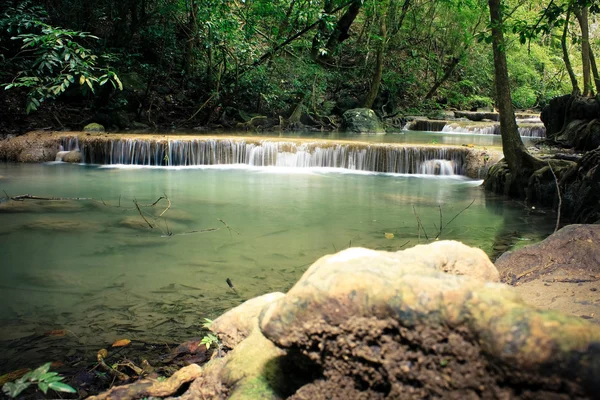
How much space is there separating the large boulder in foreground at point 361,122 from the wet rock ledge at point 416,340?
60.1 ft

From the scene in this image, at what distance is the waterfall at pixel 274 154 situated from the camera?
42.9 ft

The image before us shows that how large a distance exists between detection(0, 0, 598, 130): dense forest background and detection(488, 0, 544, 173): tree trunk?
279 cm

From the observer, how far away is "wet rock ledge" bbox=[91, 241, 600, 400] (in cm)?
135

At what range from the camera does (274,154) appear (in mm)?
13938

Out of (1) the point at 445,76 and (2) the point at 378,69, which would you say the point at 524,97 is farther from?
(2) the point at 378,69

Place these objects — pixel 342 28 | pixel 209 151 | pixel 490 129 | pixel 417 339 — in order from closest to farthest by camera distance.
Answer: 1. pixel 417 339
2. pixel 209 151
3. pixel 490 129
4. pixel 342 28

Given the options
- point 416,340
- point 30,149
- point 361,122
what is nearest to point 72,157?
point 30,149

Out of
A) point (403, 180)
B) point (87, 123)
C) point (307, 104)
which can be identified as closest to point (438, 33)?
point (307, 104)

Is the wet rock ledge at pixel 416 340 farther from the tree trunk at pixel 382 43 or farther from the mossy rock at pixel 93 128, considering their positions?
the tree trunk at pixel 382 43

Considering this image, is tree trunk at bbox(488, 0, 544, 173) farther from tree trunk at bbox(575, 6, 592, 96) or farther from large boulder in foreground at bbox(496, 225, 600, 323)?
tree trunk at bbox(575, 6, 592, 96)

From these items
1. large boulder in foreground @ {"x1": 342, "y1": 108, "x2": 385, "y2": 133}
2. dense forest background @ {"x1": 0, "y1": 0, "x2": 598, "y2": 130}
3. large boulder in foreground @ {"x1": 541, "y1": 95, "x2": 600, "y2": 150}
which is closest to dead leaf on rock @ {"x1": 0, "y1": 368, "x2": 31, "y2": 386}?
dense forest background @ {"x1": 0, "y1": 0, "x2": 598, "y2": 130}

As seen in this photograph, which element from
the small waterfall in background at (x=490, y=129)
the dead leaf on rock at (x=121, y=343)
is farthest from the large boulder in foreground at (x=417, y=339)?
the small waterfall in background at (x=490, y=129)

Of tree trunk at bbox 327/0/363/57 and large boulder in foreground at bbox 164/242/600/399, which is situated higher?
tree trunk at bbox 327/0/363/57

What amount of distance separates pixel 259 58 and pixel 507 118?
1009 cm
